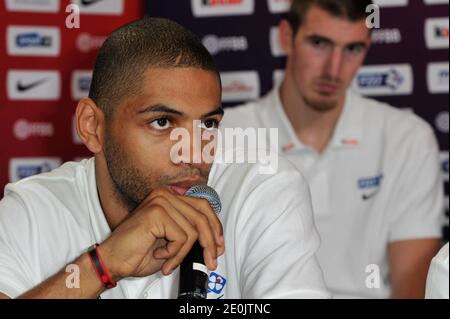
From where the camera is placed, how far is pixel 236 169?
2.26 m

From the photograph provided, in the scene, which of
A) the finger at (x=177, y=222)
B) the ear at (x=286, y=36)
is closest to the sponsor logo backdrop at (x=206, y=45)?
the ear at (x=286, y=36)

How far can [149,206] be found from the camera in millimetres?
1785

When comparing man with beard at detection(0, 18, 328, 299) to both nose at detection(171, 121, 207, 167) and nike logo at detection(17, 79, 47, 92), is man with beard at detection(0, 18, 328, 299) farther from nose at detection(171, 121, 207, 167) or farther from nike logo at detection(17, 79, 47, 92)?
nike logo at detection(17, 79, 47, 92)

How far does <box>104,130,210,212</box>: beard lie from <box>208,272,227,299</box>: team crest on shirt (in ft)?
0.95

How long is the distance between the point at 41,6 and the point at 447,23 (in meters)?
2.21

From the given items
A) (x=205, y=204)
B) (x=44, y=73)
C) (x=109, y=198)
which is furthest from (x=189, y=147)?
(x=44, y=73)

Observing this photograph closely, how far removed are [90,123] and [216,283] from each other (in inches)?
23.2

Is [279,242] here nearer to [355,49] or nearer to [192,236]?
[192,236]

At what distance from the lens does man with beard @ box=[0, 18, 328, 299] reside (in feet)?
5.83

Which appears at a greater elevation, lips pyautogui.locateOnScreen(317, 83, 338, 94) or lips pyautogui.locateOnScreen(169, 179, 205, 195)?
lips pyautogui.locateOnScreen(317, 83, 338, 94)

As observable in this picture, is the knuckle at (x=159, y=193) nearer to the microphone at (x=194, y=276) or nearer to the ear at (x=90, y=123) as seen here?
the microphone at (x=194, y=276)
